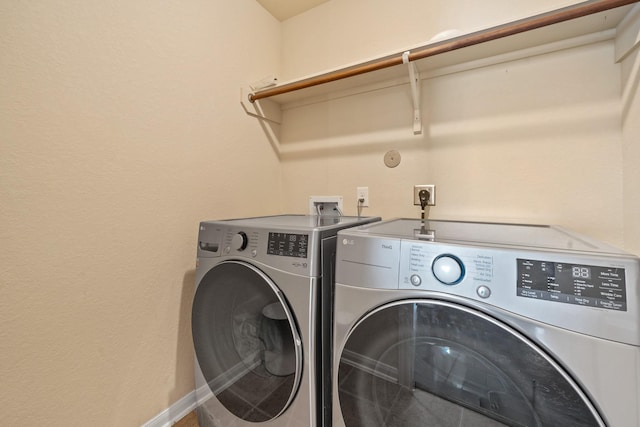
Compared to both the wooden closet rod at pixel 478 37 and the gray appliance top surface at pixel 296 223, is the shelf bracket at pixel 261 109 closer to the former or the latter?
the wooden closet rod at pixel 478 37

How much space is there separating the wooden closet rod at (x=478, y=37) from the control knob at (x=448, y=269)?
0.85 m

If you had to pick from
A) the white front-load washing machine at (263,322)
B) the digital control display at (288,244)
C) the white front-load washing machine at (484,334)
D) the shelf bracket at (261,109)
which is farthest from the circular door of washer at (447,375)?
the shelf bracket at (261,109)

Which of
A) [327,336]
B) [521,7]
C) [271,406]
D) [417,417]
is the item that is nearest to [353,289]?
[327,336]

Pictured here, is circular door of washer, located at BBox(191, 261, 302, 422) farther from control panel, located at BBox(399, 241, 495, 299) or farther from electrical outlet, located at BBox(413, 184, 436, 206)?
electrical outlet, located at BBox(413, 184, 436, 206)

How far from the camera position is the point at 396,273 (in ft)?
2.11

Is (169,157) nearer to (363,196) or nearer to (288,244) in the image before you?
(288,244)

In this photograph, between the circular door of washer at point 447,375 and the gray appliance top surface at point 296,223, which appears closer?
the circular door of washer at point 447,375

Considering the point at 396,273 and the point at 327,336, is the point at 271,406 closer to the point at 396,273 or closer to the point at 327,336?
the point at 327,336

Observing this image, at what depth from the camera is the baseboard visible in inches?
41.7

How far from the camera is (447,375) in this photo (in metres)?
0.60

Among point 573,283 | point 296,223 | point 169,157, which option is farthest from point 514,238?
point 169,157

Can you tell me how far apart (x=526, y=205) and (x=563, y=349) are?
81cm

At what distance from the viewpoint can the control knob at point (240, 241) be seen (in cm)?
91

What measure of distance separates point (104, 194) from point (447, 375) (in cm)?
121
